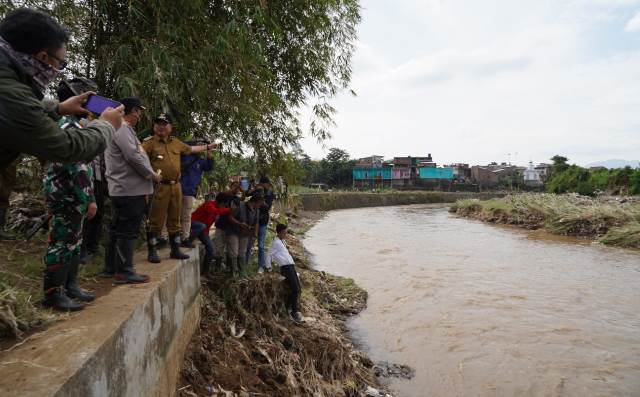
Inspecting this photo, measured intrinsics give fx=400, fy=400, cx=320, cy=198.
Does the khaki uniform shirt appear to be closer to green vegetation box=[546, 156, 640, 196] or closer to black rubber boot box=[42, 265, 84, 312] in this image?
black rubber boot box=[42, 265, 84, 312]

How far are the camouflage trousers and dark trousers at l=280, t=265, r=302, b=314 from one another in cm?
356

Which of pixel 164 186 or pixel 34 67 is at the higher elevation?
pixel 34 67

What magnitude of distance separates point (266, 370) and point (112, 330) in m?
2.30

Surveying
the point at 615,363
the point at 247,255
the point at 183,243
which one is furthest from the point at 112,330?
the point at 615,363

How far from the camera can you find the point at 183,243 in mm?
4875

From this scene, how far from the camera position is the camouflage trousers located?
2.54m

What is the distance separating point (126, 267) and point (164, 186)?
1.02m

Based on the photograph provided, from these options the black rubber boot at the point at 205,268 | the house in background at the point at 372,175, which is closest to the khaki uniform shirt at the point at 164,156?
the black rubber boot at the point at 205,268

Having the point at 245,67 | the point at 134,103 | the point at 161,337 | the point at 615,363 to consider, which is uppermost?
the point at 245,67

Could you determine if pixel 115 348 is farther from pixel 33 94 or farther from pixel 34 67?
pixel 34 67

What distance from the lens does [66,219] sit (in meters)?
2.74

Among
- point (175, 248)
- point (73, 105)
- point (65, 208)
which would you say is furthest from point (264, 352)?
point (73, 105)

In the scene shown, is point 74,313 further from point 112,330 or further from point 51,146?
point 51,146

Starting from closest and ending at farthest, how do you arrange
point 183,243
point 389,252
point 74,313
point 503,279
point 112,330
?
point 112,330
point 74,313
point 183,243
point 503,279
point 389,252
